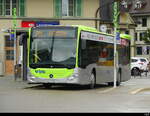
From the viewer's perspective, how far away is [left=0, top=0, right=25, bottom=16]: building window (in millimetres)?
37969

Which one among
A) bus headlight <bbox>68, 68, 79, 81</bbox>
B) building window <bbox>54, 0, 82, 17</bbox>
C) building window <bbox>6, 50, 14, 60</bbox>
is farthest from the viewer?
building window <bbox>6, 50, 14, 60</bbox>

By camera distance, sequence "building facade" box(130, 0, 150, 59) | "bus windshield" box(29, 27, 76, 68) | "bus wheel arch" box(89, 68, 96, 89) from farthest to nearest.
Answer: "building facade" box(130, 0, 150, 59), "bus wheel arch" box(89, 68, 96, 89), "bus windshield" box(29, 27, 76, 68)

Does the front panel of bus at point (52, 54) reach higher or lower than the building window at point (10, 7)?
lower

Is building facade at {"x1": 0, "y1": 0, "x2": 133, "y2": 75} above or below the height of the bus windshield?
above

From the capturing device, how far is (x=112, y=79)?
2659 centimetres

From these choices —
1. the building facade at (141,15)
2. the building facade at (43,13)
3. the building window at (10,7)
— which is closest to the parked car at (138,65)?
the building facade at (43,13)

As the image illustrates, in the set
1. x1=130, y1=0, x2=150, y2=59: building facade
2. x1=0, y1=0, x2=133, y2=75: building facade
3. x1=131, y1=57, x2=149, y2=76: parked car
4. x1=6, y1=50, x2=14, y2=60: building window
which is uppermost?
x1=130, y1=0, x2=150, y2=59: building facade

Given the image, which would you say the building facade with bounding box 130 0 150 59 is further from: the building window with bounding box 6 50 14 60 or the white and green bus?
the white and green bus

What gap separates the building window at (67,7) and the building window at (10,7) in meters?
2.58

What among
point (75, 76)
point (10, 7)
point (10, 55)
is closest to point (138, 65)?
point (10, 55)

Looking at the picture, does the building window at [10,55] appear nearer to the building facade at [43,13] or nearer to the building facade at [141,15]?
the building facade at [43,13]

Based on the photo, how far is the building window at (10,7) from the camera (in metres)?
38.0

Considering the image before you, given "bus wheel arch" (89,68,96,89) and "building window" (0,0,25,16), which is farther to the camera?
"building window" (0,0,25,16)

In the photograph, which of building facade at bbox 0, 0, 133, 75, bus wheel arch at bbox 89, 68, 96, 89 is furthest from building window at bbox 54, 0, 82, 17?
bus wheel arch at bbox 89, 68, 96, 89
